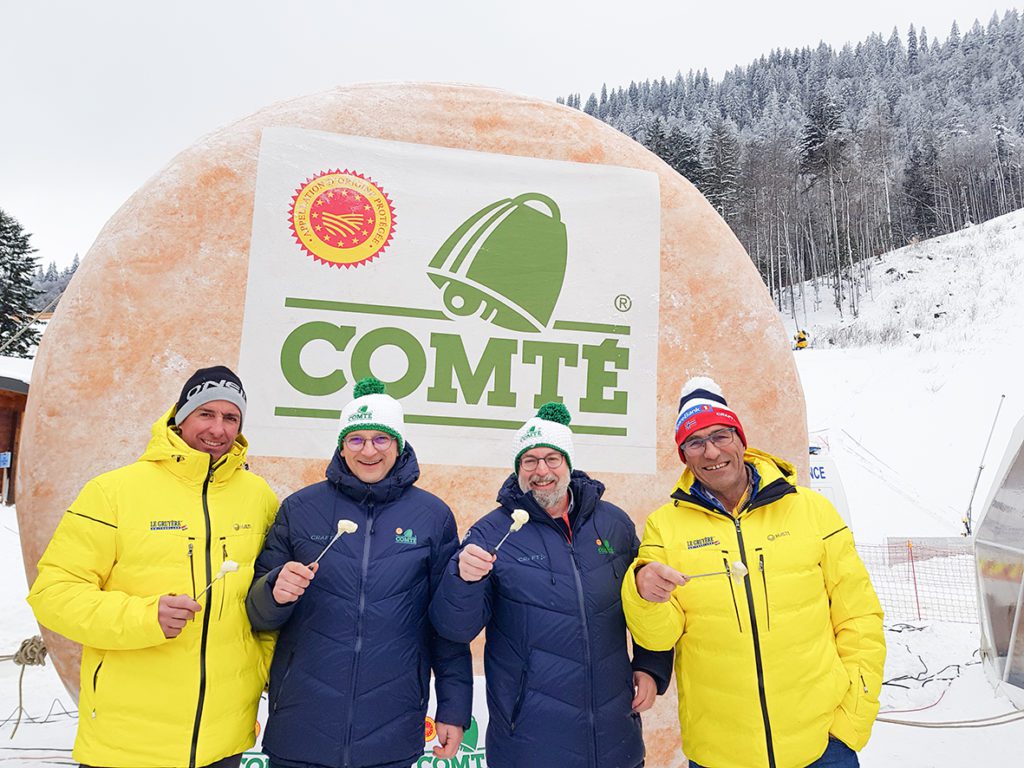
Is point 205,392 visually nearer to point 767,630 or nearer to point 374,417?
point 374,417

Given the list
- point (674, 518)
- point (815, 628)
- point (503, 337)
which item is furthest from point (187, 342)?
point (815, 628)

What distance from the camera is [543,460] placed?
6.45 feet

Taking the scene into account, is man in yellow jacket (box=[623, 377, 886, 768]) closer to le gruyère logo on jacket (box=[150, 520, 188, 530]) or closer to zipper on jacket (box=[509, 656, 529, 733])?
zipper on jacket (box=[509, 656, 529, 733])

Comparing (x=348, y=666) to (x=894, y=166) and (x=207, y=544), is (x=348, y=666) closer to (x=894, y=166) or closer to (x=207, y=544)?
(x=207, y=544)

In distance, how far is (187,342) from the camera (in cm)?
301

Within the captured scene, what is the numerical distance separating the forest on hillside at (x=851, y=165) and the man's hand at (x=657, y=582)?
32.7 metres

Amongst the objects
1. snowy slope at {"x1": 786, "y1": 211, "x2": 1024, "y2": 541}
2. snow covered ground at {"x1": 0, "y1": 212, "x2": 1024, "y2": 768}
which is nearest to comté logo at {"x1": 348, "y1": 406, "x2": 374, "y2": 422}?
snow covered ground at {"x1": 0, "y1": 212, "x2": 1024, "y2": 768}

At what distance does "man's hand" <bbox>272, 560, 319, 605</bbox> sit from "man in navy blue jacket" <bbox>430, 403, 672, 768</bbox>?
36 centimetres

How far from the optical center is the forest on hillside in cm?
3466

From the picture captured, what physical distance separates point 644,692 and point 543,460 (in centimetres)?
75

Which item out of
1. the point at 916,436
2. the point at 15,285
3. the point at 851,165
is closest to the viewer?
the point at 916,436

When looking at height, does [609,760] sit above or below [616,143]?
below

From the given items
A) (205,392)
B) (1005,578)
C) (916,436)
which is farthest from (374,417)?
(916,436)

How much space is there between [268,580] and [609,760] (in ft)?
3.49
